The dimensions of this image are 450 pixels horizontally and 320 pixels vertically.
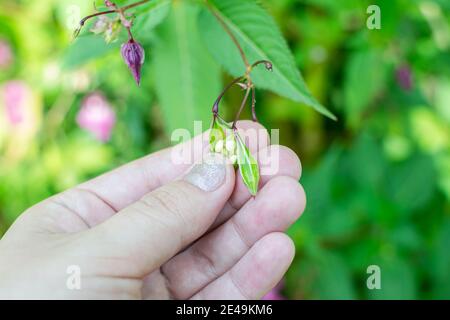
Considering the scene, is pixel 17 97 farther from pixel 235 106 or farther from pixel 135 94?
pixel 235 106

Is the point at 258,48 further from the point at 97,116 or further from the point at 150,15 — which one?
the point at 97,116

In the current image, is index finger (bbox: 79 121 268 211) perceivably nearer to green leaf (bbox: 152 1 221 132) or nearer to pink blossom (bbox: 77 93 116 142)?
green leaf (bbox: 152 1 221 132)

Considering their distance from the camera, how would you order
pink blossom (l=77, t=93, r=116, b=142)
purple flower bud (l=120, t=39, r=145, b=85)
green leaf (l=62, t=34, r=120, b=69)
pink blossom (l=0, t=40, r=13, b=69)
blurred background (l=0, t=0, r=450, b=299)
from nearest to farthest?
purple flower bud (l=120, t=39, r=145, b=85) < green leaf (l=62, t=34, r=120, b=69) < blurred background (l=0, t=0, r=450, b=299) < pink blossom (l=77, t=93, r=116, b=142) < pink blossom (l=0, t=40, r=13, b=69)

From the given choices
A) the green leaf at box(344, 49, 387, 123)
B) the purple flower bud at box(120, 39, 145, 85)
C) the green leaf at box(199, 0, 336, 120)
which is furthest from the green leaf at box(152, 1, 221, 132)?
the green leaf at box(344, 49, 387, 123)

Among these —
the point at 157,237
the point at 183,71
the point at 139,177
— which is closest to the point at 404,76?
the point at 183,71

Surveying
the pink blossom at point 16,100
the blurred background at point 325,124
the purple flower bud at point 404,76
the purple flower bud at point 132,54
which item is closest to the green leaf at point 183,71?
the blurred background at point 325,124

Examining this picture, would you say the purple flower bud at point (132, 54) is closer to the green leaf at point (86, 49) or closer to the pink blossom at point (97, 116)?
the green leaf at point (86, 49)
